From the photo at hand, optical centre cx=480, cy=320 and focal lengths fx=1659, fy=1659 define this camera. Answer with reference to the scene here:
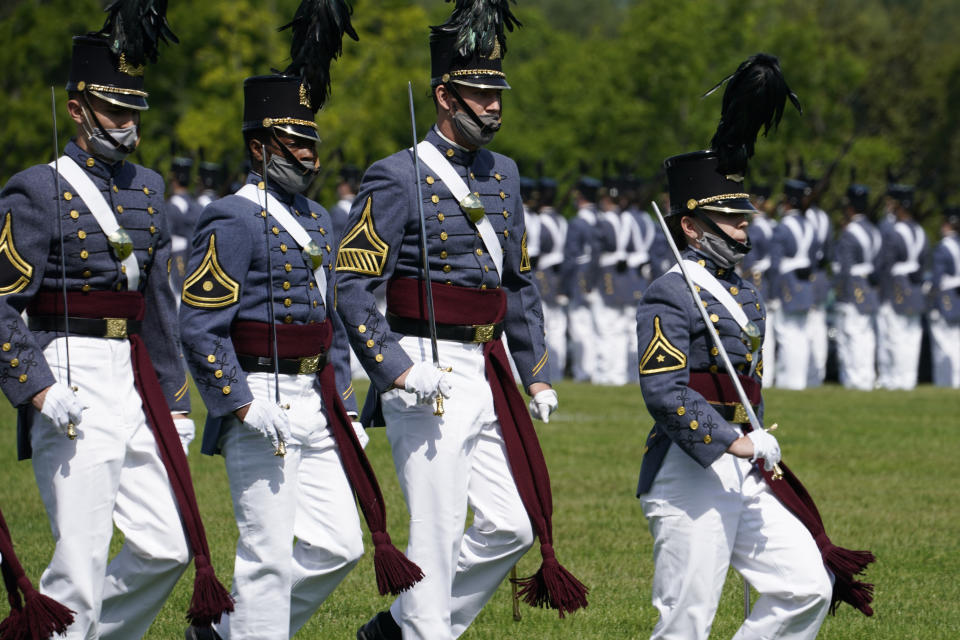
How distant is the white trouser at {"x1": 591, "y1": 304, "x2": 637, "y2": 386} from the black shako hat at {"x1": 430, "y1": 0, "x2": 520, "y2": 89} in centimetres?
1469

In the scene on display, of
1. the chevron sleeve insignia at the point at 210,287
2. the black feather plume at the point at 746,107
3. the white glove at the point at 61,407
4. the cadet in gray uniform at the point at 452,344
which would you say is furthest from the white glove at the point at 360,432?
the black feather plume at the point at 746,107

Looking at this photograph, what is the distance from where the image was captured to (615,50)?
4169 centimetres

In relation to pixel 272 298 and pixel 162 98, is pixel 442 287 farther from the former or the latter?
pixel 162 98

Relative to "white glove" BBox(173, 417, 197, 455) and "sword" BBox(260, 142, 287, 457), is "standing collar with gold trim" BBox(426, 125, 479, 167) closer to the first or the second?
"sword" BBox(260, 142, 287, 457)

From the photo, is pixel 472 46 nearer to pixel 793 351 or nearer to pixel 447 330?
pixel 447 330

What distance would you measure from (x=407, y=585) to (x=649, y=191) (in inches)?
775

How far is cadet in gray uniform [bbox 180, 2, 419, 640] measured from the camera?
6.15 meters

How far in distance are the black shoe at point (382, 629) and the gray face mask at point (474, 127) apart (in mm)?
1953

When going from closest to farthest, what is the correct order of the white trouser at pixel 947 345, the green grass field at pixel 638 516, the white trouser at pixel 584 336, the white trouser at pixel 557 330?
1. the green grass field at pixel 638 516
2. the white trouser at pixel 947 345
3. the white trouser at pixel 584 336
4. the white trouser at pixel 557 330

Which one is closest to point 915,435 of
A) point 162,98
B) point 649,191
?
point 649,191

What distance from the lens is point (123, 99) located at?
6371 millimetres

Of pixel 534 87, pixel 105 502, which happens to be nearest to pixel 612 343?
pixel 105 502

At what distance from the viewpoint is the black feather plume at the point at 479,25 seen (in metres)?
6.56

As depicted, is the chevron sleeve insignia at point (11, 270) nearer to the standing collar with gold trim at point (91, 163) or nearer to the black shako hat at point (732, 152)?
the standing collar with gold trim at point (91, 163)
